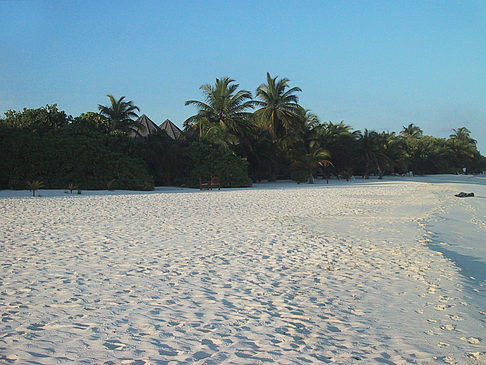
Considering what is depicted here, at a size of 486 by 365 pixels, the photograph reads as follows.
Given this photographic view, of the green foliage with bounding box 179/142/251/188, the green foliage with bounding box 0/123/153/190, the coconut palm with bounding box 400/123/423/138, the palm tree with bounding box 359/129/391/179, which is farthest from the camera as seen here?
the coconut palm with bounding box 400/123/423/138

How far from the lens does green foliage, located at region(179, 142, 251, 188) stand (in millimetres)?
26031

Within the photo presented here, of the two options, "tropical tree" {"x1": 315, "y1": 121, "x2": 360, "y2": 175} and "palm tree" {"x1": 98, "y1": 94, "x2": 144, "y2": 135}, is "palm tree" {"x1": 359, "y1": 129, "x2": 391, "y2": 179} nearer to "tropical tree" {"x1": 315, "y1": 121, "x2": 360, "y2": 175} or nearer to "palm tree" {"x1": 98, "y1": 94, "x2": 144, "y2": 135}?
"tropical tree" {"x1": 315, "y1": 121, "x2": 360, "y2": 175}

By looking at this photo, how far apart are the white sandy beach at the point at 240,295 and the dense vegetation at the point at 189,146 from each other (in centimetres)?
1405

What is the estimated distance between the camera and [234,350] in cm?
297

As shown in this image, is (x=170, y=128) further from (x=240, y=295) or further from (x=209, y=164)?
(x=240, y=295)

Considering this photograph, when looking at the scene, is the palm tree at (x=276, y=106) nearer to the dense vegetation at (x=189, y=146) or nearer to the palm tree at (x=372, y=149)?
the dense vegetation at (x=189, y=146)

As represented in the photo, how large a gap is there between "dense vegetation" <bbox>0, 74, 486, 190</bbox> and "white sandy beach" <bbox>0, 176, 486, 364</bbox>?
14053 millimetres

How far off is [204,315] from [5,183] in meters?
21.0

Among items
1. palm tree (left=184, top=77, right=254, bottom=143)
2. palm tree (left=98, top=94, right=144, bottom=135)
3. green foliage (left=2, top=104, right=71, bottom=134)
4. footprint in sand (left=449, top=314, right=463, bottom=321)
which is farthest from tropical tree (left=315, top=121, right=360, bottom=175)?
footprint in sand (left=449, top=314, right=463, bottom=321)

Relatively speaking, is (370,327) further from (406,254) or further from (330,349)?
(406,254)

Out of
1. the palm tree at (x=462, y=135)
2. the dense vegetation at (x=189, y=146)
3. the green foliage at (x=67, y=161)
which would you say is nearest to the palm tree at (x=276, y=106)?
the dense vegetation at (x=189, y=146)

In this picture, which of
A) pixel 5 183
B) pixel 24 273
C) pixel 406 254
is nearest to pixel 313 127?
pixel 5 183

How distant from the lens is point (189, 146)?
1040 inches

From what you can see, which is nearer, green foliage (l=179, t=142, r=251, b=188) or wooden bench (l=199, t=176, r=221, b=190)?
wooden bench (l=199, t=176, r=221, b=190)
